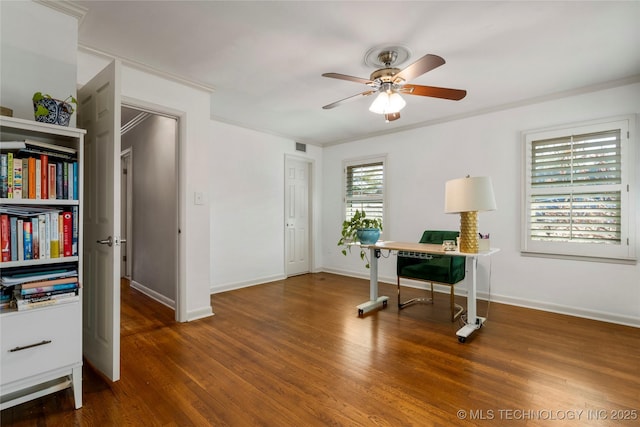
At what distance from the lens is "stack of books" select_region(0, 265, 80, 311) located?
1579mm

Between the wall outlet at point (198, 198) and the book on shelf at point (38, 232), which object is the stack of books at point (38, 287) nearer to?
the book on shelf at point (38, 232)

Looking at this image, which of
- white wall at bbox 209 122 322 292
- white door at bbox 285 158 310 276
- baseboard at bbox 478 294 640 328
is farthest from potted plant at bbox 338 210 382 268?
white door at bbox 285 158 310 276

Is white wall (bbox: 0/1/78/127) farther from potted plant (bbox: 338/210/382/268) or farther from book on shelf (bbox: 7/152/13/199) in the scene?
potted plant (bbox: 338/210/382/268)

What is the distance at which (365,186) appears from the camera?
517 centimetres

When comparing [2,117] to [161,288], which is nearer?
[2,117]

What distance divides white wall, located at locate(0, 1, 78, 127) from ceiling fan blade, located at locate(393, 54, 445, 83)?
7.41 ft

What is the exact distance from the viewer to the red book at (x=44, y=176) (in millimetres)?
1700

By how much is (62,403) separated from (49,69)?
80.0 inches

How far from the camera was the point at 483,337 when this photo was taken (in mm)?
2752

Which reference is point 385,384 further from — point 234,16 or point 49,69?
point 49,69

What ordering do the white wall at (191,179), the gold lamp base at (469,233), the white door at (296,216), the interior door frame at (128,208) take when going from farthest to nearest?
the white door at (296,216) < the interior door frame at (128,208) < the white wall at (191,179) < the gold lamp base at (469,233)

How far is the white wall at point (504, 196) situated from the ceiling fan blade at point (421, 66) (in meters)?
2.16

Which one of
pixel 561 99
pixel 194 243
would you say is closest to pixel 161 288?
pixel 194 243

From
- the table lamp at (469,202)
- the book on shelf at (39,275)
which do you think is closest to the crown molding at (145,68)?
the book on shelf at (39,275)
